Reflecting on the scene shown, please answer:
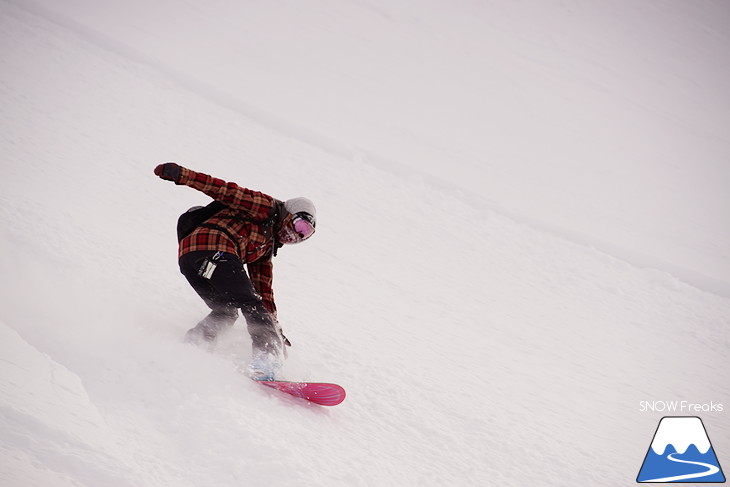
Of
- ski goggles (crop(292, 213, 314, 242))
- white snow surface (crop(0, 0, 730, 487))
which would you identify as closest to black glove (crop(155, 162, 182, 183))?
ski goggles (crop(292, 213, 314, 242))

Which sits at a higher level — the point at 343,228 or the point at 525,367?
the point at 343,228

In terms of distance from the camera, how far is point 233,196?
10.8 feet

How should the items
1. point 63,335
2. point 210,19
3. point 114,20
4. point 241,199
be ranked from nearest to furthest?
1. point 63,335
2. point 241,199
3. point 114,20
4. point 210,19

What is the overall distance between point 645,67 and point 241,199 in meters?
31.0

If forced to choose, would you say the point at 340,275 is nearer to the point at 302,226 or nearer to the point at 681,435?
the point at 302,226

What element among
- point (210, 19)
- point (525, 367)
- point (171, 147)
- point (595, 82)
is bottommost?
point (525, 367)

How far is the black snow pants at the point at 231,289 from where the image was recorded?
321cm

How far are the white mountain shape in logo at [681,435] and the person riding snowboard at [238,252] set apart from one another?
11.2 feet

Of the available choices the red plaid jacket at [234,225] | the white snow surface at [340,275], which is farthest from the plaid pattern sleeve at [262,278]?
the white snow surface at [340,275]

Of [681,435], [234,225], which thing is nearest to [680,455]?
[681,435]

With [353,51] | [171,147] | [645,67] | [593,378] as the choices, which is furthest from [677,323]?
[645,67]

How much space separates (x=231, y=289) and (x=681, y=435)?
4.55 m

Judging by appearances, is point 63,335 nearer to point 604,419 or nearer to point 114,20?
point 604,419

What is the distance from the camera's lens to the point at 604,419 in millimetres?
4566
